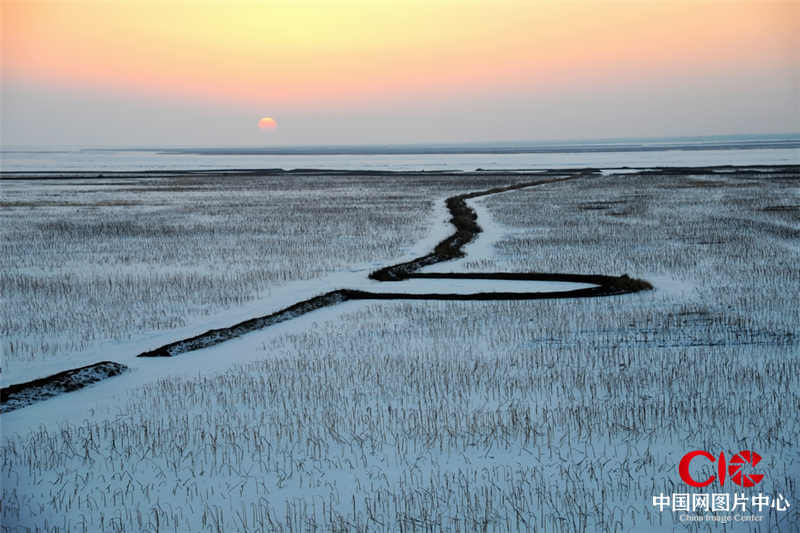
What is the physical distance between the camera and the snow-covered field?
6695 millimetres

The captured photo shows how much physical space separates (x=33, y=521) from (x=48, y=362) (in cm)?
548

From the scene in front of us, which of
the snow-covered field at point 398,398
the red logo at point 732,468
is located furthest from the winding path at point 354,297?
the red logo at point 732,468

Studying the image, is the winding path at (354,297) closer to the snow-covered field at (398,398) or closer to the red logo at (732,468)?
the snow-covered field at (398,398)

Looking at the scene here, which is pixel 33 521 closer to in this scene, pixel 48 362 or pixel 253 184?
pixel 48 362

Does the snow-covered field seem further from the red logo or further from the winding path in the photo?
the winding path

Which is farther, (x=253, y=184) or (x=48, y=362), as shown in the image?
(x=253, y=184)

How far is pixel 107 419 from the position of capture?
29.7 ft

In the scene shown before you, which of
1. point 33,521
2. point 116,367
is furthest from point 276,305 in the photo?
point 33,521

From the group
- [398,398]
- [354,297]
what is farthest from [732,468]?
[354,297]

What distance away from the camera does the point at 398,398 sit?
9398mm

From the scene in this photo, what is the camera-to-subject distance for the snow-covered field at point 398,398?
6.70 metres

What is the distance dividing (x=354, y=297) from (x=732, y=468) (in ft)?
34.0

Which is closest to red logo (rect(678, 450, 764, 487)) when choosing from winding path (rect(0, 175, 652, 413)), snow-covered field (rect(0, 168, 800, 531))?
snow-covered field (rect(0, 168, 800, 531))

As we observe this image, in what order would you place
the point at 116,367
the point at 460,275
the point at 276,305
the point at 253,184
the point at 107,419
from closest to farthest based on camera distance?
the point at 107,419
the point at 116,367
the point at 276,305
the point at 460,275
the point at 253,184
